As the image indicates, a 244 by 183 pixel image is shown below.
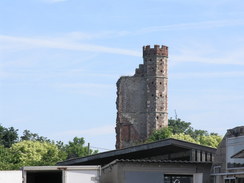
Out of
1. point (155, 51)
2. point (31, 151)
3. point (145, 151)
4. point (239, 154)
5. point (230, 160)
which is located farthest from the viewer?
point (155, 51)

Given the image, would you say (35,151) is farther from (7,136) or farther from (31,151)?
(7,136)

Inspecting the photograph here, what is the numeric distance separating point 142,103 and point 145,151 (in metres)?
106

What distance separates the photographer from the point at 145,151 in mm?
40938

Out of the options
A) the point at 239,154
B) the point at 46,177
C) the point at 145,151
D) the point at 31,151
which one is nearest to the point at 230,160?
the point at 239,154

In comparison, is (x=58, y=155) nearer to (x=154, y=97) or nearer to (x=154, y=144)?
(x=154, y=97)

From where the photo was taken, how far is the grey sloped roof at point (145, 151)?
3753cm

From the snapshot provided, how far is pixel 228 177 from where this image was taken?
115 feet

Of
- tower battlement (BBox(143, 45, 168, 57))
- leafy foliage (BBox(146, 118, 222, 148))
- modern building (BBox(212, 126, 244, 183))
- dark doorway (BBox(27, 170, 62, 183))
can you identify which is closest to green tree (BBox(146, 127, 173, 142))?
leafy foliage (BBox(146, 118, 222, 148))

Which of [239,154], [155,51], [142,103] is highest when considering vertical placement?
[155,51]

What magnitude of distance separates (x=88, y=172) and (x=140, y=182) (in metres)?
3.04

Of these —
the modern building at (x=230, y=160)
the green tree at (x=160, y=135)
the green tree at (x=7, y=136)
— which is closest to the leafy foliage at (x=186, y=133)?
the green tree at (x=160, y=135)

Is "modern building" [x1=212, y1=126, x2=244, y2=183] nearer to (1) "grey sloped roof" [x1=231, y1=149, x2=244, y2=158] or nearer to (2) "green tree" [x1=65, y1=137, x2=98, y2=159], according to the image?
(1) "grey sloped roof" [x1=231, y1=149, x2=244, y2=158]

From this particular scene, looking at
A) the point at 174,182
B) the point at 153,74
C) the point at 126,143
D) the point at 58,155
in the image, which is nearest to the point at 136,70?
the point at 153,74

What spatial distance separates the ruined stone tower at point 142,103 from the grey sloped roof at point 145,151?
323 ft
